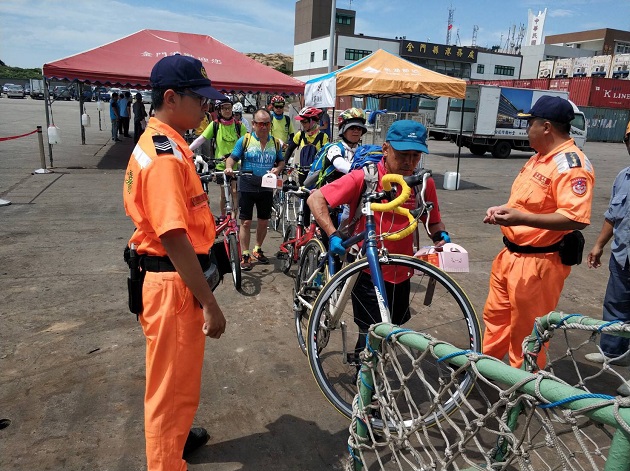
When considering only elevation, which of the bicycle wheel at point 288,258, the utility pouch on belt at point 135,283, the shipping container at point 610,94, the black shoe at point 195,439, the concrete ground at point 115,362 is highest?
the shipping container at point 610,94

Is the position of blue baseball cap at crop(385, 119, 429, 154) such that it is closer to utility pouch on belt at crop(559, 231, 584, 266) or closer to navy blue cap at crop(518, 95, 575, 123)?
navy blue cap at crop(518, 95, 575, 123)

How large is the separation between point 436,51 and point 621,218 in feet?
203

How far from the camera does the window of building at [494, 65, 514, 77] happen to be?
2562 inches

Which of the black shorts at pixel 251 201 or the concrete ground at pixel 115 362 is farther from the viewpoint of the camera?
the black shorts at pixel 251 201

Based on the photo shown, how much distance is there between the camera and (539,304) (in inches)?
113

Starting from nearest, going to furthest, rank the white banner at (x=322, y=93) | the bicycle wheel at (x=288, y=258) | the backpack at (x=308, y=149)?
the bicycle wheel at (x=288, y=258) → the backpack at (x=308, y=149) → the white banner at (x=322, y=93)

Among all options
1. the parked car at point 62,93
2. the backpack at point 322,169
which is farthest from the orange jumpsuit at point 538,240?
the parked car at point 62,93

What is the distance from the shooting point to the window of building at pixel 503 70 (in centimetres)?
6506

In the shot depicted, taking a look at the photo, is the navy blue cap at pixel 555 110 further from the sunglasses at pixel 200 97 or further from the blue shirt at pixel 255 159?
the blue shirt at pixel 255 159

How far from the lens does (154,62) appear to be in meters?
13.6

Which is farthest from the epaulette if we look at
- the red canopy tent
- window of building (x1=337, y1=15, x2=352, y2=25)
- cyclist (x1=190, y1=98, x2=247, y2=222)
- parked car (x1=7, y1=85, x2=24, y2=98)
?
window of building (x1=337, y1=15, x2=352, y2=25)

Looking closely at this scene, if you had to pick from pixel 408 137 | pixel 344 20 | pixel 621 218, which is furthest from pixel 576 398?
pixel 344 20

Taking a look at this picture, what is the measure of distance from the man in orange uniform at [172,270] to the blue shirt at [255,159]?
3723 millimetres

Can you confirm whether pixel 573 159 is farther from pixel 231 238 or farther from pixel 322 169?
pixel 231 238
